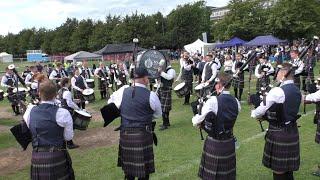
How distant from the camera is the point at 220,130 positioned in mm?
4852

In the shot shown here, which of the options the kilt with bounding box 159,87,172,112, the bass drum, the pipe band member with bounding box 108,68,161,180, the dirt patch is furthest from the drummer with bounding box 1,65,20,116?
the pipe band member with bounding box 108,68,161,180

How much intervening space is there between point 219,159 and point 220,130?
347 millimetres

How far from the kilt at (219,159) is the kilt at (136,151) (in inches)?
28.9

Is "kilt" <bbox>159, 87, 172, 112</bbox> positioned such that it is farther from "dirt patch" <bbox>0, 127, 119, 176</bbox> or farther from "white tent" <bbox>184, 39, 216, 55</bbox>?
"white tent" <bbox>184, 39, 216, 55</bbox>

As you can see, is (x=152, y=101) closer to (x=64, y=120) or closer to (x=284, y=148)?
(x=64, y=120)

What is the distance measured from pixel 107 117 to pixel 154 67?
14.1 feet

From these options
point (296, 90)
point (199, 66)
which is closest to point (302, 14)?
point (199, 66)

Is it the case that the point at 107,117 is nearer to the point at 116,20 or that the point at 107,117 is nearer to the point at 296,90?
the point at 296,90

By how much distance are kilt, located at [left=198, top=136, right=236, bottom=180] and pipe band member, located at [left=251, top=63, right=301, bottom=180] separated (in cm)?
58

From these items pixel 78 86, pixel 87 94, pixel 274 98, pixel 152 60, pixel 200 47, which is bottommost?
pixel 87 94

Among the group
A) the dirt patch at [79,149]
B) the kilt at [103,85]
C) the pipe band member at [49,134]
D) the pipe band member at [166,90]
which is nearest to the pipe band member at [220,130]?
the pipe band member at [49,134]

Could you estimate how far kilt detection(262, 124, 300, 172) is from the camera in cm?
522

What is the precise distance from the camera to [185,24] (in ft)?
A: 194

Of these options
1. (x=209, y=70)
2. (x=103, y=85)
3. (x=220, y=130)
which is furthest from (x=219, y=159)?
(x=103, y=85)
